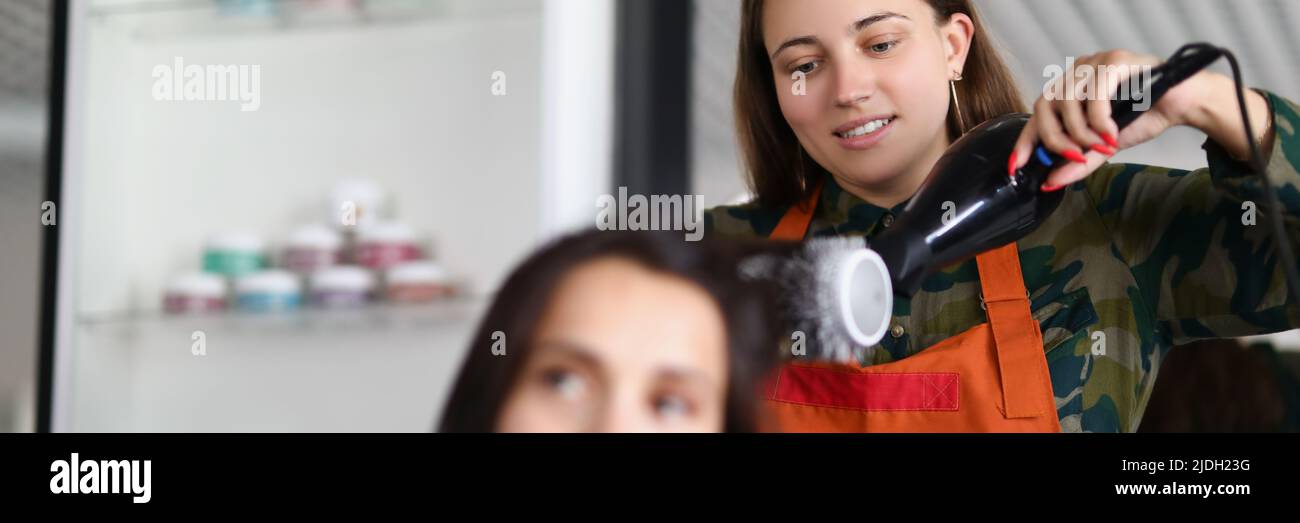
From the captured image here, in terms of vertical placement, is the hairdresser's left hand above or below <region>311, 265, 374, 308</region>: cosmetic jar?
above

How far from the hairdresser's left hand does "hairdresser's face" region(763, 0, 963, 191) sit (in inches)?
6.3

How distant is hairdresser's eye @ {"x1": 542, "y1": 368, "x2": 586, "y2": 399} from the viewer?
2.04ft

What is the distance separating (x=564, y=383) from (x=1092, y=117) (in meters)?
0.40

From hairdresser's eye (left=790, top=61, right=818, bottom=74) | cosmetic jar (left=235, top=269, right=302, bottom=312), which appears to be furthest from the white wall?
hairdresser's eye (left=790, top=61, right=818, bottom=74)

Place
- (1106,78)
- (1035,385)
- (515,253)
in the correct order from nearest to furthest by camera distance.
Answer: (1106,78)
(1035,385)
(515,253)

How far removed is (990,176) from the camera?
76cm

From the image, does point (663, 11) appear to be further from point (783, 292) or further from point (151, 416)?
point (783, 292)

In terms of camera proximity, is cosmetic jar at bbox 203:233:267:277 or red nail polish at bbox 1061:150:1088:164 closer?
red nail polish at bbox 1061:150:1088:164

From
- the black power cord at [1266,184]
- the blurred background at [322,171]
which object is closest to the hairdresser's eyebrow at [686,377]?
the black power cord at [1266,184]

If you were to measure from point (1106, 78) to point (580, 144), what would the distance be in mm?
1187

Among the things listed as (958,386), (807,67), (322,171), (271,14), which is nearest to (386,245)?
(322,171)

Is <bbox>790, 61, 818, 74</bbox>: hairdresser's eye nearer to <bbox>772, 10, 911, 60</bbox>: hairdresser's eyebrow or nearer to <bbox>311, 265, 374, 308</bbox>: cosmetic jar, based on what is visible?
<bbox>772, 10, 911, 60</bbox>: hairdresser's eyebrow

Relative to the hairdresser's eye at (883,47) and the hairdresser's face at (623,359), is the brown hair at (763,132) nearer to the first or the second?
the hairdresser's eye at (883,47)
